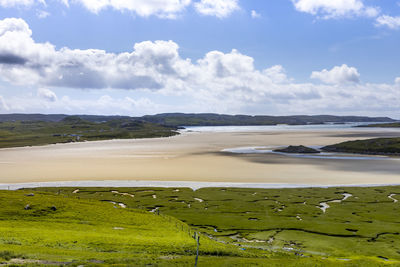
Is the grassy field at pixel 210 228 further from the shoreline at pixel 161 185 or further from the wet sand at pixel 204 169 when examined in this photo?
the wet sand at pixel 204 169

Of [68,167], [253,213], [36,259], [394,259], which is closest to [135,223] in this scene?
[36,259]

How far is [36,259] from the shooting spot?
106ft

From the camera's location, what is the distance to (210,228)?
2477 inches

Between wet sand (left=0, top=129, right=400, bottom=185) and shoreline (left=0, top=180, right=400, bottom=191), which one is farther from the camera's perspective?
wet sand (left=0, top=129, right=400, bottom=185)

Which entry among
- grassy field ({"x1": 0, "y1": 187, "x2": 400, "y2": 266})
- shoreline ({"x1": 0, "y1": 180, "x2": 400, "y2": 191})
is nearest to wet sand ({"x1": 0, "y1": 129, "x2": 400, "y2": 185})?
shoreline ({"x1": 0, "y1": 180, "x2": 400, "y2": 191})

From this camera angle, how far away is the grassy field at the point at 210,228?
37469 mm

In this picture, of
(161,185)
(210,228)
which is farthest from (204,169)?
(210,228)

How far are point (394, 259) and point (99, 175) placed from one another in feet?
369

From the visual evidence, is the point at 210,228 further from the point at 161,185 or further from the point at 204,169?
the point at 204,169

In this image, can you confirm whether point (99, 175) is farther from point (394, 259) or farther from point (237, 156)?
point (394, 259)

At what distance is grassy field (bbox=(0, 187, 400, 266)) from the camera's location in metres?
37.5

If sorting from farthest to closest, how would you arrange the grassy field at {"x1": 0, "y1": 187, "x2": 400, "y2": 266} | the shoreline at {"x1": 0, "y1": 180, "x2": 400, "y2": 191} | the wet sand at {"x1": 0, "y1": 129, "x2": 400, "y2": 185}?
the wet sand at {"x1": 0, "y1": 129, "x2": 400, "y2": 185}
the shoreline at {"x1": 0, "y1": 180, "x2": 400, "y2": 191}
the grassy field at {"x1": 0, "y1": 187, "x2": 400, "y2": 266}

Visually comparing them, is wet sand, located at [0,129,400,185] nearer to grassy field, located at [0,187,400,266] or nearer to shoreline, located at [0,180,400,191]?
shoreline, located at [0,180,400,191]

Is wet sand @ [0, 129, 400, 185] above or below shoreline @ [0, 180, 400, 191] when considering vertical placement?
above
